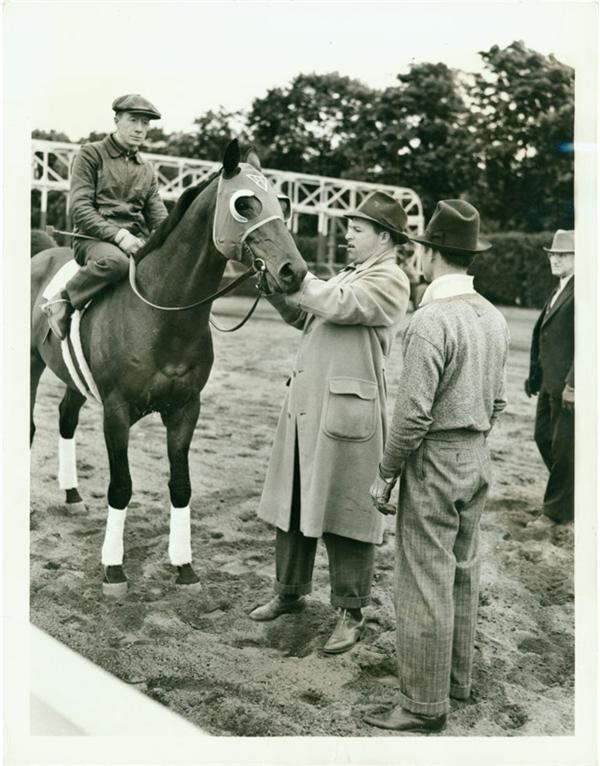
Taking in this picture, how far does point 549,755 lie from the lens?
12.1ft

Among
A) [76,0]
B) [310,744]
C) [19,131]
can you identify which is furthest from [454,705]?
[76,0]

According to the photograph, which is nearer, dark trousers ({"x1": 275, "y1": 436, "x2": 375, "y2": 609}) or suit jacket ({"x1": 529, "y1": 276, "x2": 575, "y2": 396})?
dark trousers ({"x1": 275, "y1": 436, "x2": 375, "y2": 609})

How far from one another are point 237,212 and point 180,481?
1.80m

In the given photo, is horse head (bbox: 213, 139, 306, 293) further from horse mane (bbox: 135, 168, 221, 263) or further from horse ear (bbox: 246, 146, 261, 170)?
horse mane (bbox: 135, 168, 221, 263)

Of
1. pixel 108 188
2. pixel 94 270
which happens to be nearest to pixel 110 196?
pixel 108 188

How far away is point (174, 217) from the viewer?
4.36 m

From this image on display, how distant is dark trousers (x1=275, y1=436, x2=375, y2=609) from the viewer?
4195 mm

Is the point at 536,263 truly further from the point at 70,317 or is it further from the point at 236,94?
the point at 70,317

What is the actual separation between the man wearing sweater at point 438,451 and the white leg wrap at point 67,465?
9.89 feet

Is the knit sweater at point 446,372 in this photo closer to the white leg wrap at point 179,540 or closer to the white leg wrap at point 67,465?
the white leg wrap at point 179,540

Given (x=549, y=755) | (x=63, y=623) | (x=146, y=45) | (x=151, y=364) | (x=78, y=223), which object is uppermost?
(x=146, y=45)

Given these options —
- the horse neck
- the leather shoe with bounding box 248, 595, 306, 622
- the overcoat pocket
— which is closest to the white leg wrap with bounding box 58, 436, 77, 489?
the horse neck

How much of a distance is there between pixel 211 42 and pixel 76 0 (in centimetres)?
78

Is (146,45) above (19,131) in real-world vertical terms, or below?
above
